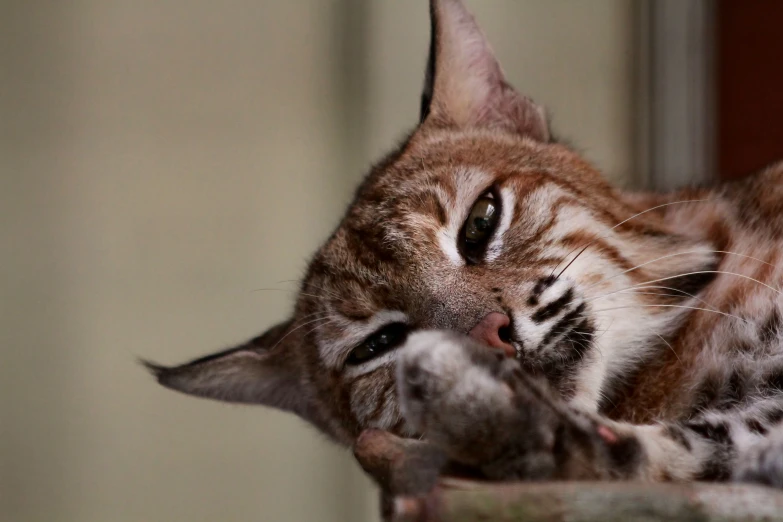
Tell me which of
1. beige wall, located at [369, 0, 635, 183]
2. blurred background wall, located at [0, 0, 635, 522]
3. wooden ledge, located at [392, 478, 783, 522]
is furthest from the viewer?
beige wall, located at [369, 0, 635, 183]

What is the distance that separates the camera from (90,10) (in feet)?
7.92

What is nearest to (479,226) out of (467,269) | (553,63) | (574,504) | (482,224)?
(482,224)

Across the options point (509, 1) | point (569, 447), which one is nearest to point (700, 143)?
point (509, 1)

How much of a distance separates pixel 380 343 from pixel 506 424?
0.82 metres

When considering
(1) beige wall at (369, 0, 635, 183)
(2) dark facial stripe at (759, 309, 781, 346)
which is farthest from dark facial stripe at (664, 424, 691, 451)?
(1) beige wall at (369, 0, 635, 183)

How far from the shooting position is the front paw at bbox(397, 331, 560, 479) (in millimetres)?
1079

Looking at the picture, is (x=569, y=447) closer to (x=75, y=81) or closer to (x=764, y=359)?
(x=764, y=359)

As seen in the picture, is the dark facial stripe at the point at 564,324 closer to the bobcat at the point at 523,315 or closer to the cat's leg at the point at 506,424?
the bobcat at the point at 523,315

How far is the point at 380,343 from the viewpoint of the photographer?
1891 millimetres

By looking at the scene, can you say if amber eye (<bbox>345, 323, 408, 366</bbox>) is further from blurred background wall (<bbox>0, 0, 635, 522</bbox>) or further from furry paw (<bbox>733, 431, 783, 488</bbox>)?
furry paw (<bbox>733, 431, 783, 488</bbox>)

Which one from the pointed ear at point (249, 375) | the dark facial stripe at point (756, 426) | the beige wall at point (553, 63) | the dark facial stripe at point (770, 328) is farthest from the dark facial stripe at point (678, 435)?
the beige wall at point (553, 63)

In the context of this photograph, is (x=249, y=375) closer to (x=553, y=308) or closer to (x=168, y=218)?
(x=168, y=218)

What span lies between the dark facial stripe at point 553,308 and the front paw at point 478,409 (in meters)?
0.37

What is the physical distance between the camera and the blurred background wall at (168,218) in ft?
7.63
